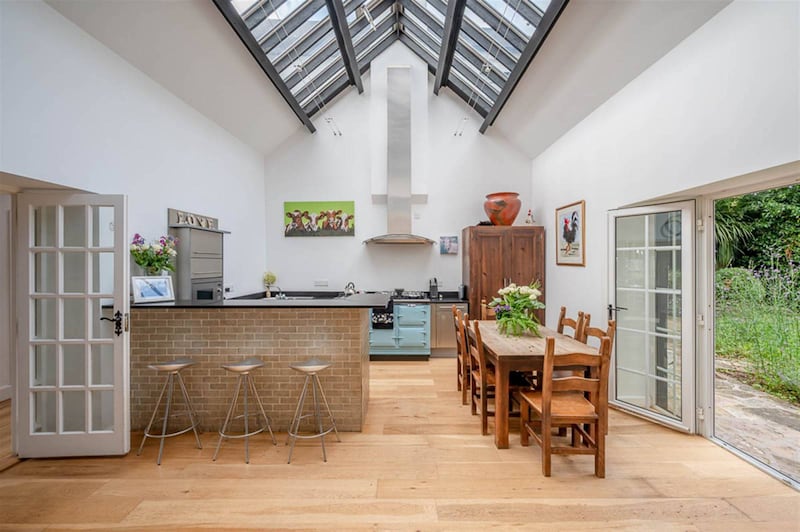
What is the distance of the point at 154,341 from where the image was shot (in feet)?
9.33

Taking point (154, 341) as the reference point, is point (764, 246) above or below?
above

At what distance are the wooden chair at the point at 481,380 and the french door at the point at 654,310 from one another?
3.81 ft

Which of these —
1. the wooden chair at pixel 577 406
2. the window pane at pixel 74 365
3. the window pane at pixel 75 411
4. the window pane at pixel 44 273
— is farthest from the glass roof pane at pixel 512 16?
the window pane at pixel 75 411

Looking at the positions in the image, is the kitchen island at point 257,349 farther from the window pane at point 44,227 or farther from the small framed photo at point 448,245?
the small framed photo at point 448,245

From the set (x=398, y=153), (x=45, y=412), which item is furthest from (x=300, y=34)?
(x=45, y=412)

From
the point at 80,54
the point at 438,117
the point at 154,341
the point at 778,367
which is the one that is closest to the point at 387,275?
the point at 438,117

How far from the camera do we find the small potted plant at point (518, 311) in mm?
3045

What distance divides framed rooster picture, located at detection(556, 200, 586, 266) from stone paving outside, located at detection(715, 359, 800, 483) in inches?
73.3

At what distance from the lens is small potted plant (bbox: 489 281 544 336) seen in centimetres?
304

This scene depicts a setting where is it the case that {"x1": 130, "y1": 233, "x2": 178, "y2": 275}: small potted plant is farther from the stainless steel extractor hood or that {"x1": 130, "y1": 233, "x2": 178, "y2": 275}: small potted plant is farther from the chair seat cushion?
the chair seat cushion

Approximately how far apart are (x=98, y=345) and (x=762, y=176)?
4765 millimetres

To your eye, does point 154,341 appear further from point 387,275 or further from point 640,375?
point 640,375

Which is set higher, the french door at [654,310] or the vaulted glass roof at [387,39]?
the vaulted glass roof at [387,39]

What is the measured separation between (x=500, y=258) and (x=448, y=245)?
3.20ft
